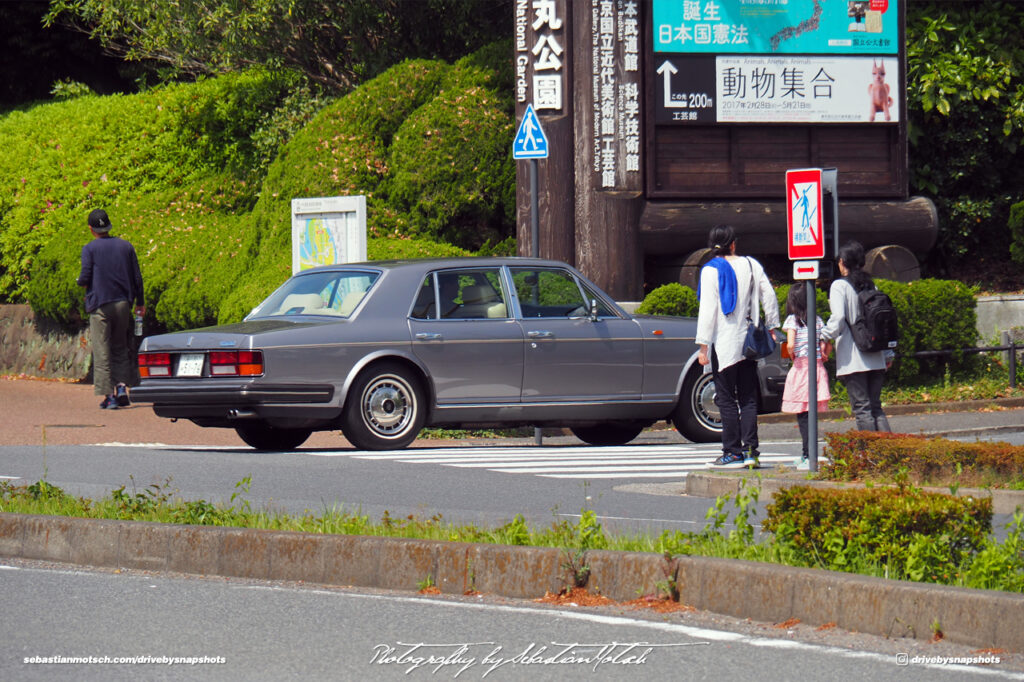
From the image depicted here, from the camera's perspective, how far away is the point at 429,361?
12508 mm

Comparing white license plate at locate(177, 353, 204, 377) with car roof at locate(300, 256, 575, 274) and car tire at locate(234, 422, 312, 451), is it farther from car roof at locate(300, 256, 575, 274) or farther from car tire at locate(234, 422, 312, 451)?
car roof at locate(300, 256, 575, 274)

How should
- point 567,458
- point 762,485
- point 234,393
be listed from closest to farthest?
point 762,485, point 234,393, point 567,458

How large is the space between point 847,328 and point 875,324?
227 mm

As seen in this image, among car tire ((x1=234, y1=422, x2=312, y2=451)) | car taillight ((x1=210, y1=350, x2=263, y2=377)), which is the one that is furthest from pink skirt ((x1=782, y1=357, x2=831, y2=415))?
car tire ((x1=234, y1=422, x2=312, y2=451))

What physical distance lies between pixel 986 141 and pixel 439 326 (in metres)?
12.5

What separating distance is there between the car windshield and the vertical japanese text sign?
380cm

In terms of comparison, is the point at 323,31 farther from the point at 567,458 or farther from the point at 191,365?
the point at 567,458

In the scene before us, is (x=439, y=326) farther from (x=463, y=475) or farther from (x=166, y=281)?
(x=166, y=281)

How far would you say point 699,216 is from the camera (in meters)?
19.2

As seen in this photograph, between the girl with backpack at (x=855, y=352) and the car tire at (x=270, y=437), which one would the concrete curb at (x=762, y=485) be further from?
the car tire at (x=270, y=437)

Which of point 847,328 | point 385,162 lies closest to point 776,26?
point 385,162

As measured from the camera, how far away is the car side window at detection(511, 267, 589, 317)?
1312cm

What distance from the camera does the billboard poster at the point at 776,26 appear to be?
745 inches

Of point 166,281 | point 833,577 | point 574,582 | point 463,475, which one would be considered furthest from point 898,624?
point 166,281
